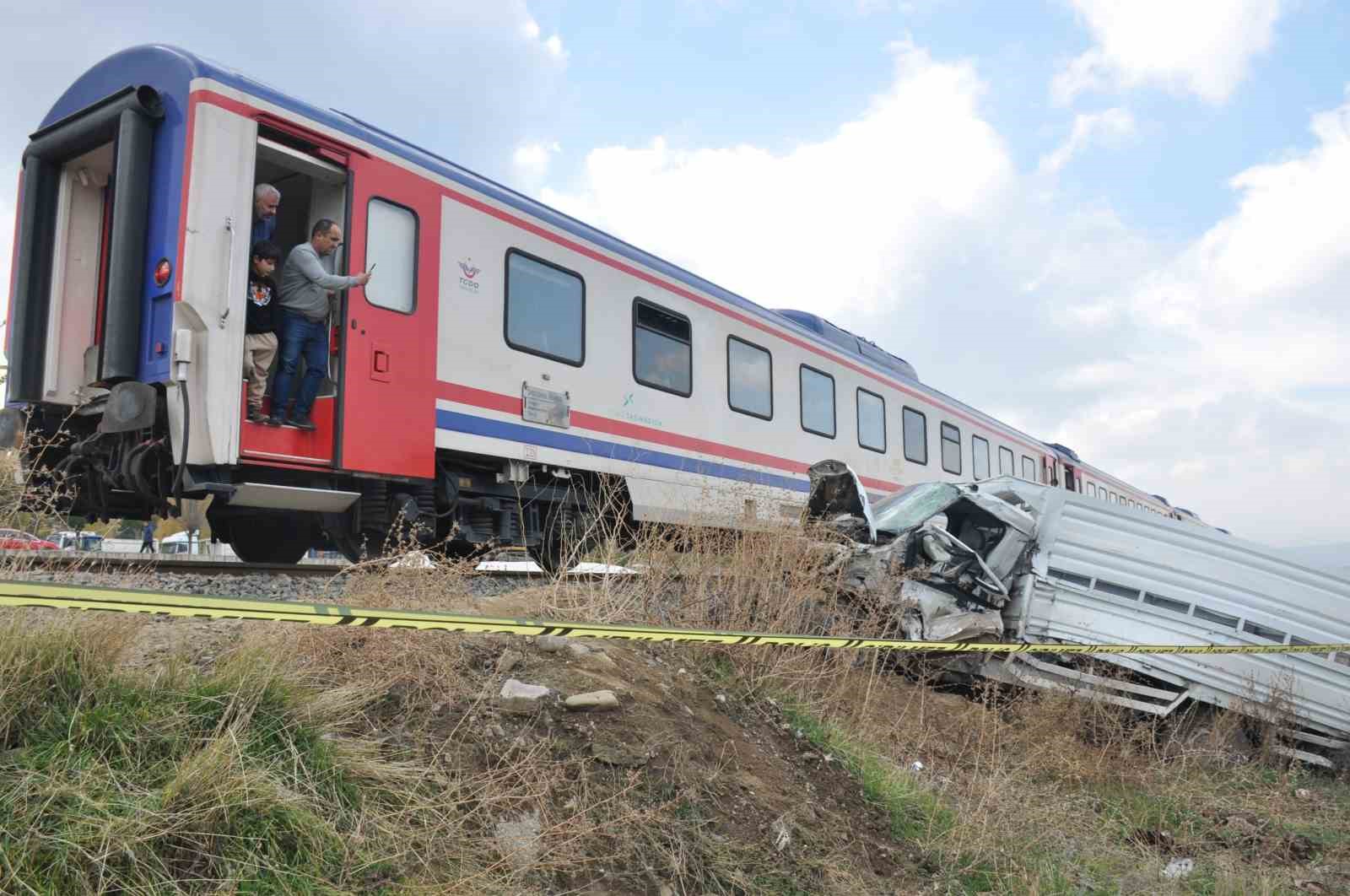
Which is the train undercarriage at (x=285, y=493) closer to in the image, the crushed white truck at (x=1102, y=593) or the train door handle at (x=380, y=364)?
the train door handle at (x=380, y=364)

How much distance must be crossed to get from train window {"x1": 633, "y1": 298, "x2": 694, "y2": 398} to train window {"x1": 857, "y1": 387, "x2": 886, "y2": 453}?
12.9 feet

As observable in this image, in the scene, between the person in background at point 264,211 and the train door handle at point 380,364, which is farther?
the train door handle at point 380,364

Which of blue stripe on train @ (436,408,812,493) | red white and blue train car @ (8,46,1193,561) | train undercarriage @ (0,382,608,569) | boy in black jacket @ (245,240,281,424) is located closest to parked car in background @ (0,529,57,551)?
train undercarriage @ (0,382,608,569)

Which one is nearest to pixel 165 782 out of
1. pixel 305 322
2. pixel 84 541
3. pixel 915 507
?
pixel 305 322

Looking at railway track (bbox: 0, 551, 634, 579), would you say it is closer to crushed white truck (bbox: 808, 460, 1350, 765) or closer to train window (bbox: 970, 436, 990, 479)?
crushed white truck (bbox: 808, 460, 1350, 765)

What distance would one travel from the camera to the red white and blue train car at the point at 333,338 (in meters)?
5.95

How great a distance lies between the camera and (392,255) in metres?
6.93

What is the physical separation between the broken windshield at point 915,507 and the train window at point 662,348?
9.21ft

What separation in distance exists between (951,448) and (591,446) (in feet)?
30.7

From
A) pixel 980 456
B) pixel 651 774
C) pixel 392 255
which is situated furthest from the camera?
pixel 980 456

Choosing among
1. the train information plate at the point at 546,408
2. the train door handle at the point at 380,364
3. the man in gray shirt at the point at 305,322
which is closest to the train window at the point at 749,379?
the train information plate at the point at 546,408

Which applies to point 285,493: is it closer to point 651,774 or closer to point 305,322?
point 305,322

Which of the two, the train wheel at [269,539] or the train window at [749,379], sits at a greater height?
the train window at [749,379]

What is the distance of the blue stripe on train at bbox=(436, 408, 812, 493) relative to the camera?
732cm
